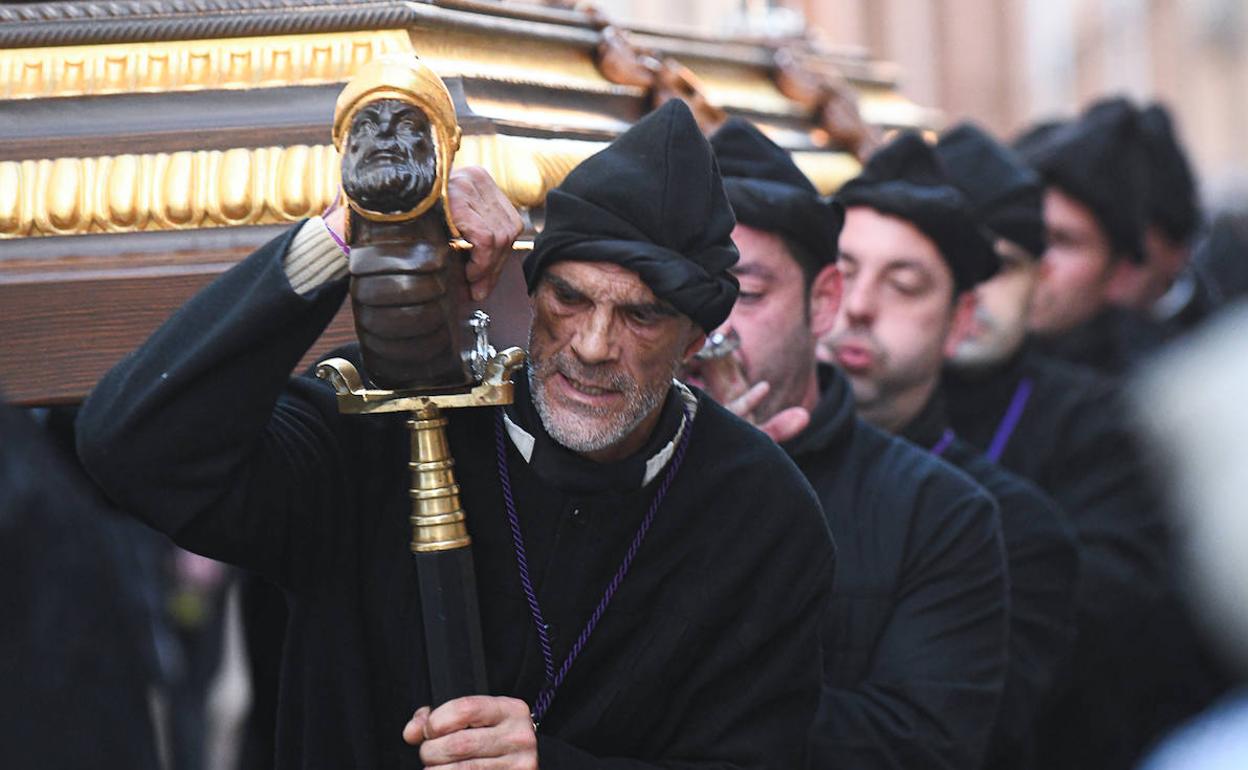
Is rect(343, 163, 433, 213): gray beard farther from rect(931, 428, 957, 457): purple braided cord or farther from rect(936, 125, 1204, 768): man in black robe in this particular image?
rect(936, 125, 1204, 768): man in black robe

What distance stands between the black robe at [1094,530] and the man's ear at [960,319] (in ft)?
2.34

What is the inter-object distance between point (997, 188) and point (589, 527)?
2698 mm

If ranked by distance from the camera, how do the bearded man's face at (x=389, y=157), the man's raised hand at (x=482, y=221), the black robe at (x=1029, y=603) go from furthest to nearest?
the black robe at (x=1029, y=603)
the man's raised hand at (x=482, y=221)
the bearded man's face at (x=389, y=157)

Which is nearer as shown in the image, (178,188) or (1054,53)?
(178,188)

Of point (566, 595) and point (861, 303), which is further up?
point (861, 303)


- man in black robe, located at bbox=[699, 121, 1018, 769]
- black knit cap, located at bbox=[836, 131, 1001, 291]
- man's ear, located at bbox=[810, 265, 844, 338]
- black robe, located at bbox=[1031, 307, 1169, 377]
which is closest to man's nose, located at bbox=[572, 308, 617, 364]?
man in black robe, located at bbox=[699, 121, 1018, 769]

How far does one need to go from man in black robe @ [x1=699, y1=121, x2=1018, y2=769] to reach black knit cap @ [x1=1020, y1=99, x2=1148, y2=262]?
2.74 meters

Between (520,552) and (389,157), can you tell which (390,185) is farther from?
(520,552)

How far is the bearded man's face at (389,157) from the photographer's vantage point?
9.76 ft

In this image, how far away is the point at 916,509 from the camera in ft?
13.9

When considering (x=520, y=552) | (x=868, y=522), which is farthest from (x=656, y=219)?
(x=868, y=522)

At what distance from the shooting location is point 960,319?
5176mm

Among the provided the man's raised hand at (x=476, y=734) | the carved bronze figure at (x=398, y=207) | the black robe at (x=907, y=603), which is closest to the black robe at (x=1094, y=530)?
the black robe at (x=907, y=603)

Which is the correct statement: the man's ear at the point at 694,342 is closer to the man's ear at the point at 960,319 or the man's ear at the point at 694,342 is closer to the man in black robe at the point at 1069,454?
the man's ear at the point at 960,319
